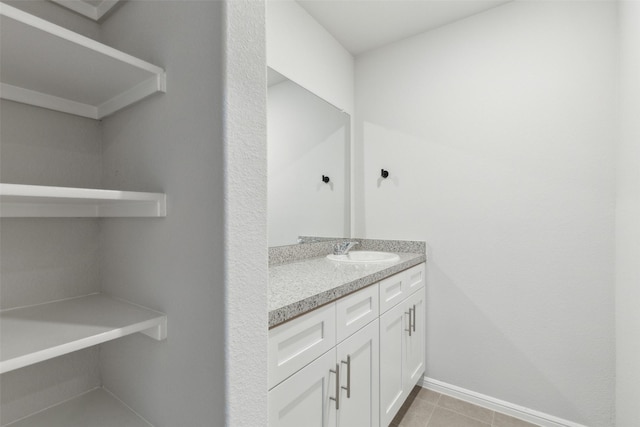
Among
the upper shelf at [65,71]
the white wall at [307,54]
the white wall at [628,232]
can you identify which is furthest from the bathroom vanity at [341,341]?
the white wall at [307,54]

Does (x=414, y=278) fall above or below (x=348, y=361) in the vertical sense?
above

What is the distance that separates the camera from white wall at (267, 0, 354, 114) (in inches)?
66.7

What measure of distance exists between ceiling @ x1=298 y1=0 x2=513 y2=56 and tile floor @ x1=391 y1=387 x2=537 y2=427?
2.48 m

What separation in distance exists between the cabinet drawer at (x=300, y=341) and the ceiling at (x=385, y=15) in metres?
1.81

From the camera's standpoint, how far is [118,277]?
0.86 m

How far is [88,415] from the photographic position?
0.78 m

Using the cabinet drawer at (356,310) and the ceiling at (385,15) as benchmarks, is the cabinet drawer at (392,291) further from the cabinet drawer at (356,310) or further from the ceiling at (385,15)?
the ceiling at (385,15)

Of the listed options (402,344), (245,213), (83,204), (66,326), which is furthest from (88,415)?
(402,344)

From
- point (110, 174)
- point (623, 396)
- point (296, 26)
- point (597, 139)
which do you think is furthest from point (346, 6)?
point (623, 396)

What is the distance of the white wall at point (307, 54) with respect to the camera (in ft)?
5.56

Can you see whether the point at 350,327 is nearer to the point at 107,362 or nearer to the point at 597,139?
the point at 107,362

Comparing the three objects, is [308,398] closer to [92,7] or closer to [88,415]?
[88,415]

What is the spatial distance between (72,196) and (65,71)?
13.1 inches

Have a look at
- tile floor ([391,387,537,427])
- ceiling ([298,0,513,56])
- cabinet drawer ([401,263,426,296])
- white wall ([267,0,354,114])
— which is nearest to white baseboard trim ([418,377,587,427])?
tile floor ([391,387,537,427])
